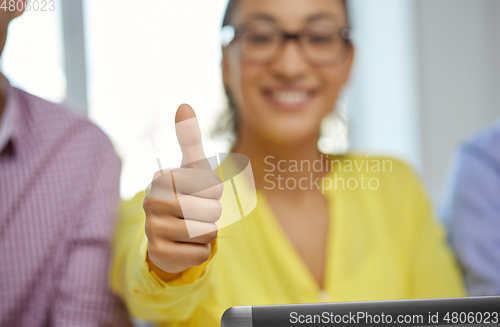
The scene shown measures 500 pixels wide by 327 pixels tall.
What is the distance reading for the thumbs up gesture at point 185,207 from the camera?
0.78ft

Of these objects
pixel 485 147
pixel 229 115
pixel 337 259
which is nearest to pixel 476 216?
pixel 485 147

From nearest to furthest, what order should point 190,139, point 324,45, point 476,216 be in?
point 190,139 → point 324,45 → point 476,216

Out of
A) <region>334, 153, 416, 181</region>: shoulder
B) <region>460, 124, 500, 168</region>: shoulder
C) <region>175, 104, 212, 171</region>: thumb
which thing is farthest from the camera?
<region>460, 124, 500, 168</region>: shoulder

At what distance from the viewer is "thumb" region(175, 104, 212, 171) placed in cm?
24

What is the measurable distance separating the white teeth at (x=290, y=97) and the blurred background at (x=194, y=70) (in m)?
0.05

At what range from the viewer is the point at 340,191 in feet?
1.15

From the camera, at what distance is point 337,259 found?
1.21ft

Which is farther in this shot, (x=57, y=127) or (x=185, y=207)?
(x=57, y=127)

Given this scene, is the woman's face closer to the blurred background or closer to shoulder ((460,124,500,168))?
the blurred background

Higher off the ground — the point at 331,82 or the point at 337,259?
the point at 331,82

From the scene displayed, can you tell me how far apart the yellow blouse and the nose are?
89 millimetres

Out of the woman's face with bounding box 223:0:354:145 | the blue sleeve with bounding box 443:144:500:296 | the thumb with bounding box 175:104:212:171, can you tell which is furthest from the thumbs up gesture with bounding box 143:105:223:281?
the blue sleeve with bounding box 443:144:500:296

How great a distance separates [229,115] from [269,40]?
7 cm

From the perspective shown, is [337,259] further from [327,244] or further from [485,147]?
[485,147]
